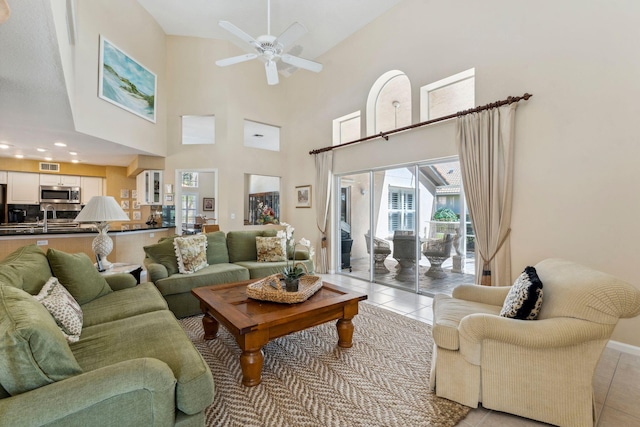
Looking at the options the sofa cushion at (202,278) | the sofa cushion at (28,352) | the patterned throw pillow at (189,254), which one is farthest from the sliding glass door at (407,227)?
the sofa cushion at (28,352)

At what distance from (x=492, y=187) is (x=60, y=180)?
30.7ft

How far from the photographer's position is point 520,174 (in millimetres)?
3201

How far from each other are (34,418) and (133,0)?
22.1 ft

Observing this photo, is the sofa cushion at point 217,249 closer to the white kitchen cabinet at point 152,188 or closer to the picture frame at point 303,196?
Answer: the picture frame at point 303,196

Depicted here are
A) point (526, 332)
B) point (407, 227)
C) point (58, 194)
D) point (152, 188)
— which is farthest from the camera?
point (58, 194)

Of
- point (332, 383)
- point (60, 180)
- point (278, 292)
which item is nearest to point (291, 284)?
point (278, 292)

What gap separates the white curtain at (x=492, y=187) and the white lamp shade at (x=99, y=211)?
427cm

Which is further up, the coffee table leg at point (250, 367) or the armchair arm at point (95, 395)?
the armchair arm at point (95, 395)

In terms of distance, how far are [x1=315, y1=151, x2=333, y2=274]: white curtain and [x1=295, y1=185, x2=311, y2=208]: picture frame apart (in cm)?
39

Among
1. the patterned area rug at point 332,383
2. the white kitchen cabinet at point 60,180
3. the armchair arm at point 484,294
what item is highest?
the white kitchen cabinet at point 60,180

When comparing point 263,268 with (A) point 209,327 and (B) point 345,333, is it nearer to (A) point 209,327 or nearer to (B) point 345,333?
(A) point 209,327

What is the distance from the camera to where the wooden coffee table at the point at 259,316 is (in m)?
2.01

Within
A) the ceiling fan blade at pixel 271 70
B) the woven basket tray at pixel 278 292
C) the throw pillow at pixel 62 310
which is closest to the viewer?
the throw pillow at pixel 62 310

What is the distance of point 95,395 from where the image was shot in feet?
3.57
